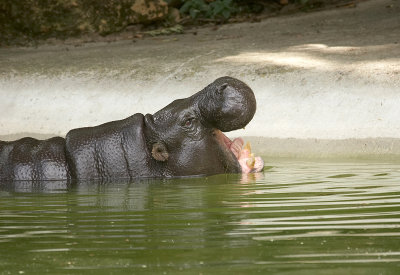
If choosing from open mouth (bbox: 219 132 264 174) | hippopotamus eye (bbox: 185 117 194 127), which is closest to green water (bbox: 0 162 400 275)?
open mouth (bbox: 219 132 264 174)

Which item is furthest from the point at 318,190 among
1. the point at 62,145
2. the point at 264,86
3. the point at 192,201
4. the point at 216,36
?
the point at 216,36

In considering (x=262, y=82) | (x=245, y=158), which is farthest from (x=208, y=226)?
(x=262, y=82)

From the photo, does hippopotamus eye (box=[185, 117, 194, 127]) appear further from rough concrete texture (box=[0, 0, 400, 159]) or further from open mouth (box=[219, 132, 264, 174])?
rough concrete texture (box=[0, 0, 400, 159])

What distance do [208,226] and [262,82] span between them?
5928mm

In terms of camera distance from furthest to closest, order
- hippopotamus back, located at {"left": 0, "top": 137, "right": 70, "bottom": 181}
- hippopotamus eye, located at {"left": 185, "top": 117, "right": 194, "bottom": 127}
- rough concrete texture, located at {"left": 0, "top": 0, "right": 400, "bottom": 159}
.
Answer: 1. rough concrete texture, located at {"left": 0, "top": 0, "right": 400, "bottom": 159}
2. hippopotamus back, located at {"left": 0, "top": 137, "right": 70, "bottom": 181}
3. hippopotamus eye, located at {"left": 185, "top": 117, "right": 194, "bottom": 127}

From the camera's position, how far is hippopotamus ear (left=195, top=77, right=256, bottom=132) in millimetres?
6629

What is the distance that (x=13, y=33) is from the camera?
52.3 ft

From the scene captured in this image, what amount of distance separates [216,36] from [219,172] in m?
8.15

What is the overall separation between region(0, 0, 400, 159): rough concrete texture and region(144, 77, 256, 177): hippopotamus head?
1.97 metres

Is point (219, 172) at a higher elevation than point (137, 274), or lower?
lower

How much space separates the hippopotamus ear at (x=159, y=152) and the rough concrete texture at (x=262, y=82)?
2.22 meters

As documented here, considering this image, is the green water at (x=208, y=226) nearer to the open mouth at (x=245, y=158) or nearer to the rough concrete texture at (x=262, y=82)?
the open mouth at (x=245, y=158)

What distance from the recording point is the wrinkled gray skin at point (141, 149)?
682cm

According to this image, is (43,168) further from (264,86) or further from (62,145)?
(264,86)
